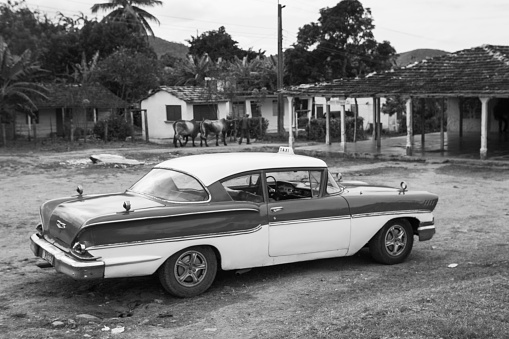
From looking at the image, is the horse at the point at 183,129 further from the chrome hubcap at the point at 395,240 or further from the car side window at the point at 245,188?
the car side window at the point at 245,188

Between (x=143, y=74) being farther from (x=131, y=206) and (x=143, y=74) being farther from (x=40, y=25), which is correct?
(x=131, y=206)

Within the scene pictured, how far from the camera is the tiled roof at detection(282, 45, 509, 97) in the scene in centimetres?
2173

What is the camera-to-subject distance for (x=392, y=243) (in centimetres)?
774

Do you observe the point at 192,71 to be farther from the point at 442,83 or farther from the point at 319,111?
the point at 442,83

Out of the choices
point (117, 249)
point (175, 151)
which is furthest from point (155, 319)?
point (175, 151)

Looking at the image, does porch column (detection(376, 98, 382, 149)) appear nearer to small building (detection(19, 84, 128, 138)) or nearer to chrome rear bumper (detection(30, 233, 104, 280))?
small building (detection(19, 84, 128, 138))

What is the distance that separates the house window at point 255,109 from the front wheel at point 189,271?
34.7 metres

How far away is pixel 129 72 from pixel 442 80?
1934 centimetres

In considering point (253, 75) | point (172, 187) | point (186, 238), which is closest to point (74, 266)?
point (186, 238)

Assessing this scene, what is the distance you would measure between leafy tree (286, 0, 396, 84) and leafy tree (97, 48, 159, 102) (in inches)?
440

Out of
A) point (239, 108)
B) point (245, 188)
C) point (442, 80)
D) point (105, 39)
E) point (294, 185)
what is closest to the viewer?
point (245, 188)

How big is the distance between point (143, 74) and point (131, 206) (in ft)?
105

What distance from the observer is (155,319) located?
5.72m

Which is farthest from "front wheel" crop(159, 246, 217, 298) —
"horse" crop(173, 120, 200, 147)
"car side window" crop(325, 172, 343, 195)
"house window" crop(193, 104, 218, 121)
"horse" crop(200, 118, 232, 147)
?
"house window" crop(193, 104, 218, 121)
